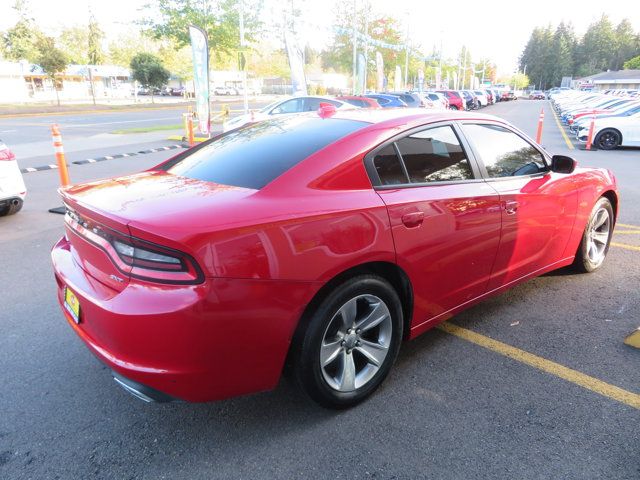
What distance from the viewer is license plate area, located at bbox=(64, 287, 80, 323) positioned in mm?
2410

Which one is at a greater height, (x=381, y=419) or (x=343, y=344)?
(x=343, y=344)

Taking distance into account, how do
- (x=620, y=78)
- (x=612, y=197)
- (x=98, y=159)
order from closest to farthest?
(x=612, y=197)
(x=98, y=159)
(x=620, y=78)

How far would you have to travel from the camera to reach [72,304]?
249 centimetres

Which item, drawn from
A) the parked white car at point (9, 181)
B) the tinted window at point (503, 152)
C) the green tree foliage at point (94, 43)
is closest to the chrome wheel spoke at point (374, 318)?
the tinted window at point (503, 152)

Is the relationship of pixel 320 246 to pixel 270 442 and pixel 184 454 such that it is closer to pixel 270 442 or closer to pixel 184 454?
pixel 270 442

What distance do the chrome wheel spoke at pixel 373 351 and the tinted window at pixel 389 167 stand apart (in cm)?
89

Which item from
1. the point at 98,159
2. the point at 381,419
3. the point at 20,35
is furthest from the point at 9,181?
the point at 20,35

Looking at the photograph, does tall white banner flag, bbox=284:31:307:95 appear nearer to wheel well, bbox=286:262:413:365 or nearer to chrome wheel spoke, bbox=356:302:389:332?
wheel well, bbox=286:262:413:365

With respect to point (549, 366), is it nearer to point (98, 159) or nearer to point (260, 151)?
point (260, 151)

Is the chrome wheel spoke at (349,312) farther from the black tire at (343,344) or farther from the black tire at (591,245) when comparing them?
the black tire at (591,245)

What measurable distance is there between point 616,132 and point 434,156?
47.6 ft

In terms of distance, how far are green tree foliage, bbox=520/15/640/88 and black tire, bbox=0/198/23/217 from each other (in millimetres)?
145823

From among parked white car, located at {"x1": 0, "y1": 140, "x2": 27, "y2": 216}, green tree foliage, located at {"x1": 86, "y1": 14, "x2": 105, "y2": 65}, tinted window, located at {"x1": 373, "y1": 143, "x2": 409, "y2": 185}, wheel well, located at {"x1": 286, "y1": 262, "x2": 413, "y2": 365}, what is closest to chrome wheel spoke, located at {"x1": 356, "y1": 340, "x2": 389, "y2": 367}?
wheel well, located at {"x1": 286, "y1": 262, "x2": 413, "y2": 365}

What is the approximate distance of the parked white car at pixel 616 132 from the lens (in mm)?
14430
